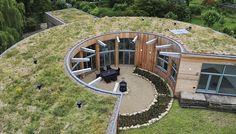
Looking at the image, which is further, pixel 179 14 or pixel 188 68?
pixel 179 14

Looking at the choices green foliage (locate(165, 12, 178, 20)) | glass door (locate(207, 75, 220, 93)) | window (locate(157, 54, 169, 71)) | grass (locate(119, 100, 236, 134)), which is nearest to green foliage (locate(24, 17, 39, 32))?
green foliage (locate(165, 12, 178, 20))

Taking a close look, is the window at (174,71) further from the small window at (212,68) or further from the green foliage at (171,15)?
the green foliage at (171,15)

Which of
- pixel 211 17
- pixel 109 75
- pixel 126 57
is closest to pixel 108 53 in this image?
pixel 126 57

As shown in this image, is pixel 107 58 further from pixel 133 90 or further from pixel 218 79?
pixel 218 79

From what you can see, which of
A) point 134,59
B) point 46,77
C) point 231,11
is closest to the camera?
point 46,77

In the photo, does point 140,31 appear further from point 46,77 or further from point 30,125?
point 30,125

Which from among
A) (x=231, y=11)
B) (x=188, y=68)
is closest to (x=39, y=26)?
(x=188, y=68)

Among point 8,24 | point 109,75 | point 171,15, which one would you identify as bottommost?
point 109,75

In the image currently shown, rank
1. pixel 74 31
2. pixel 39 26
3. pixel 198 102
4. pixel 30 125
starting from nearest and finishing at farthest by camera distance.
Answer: pixel 30 125, pixel 198 102, pixel 74 31, pixel 39 26

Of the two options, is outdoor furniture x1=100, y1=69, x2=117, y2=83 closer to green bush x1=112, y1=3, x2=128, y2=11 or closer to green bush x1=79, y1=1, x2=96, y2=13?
green bush x1=79, y1=1, x2=96, y2=13
